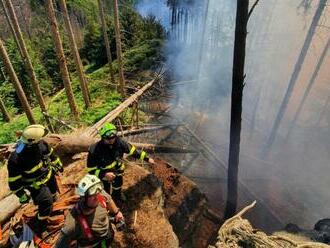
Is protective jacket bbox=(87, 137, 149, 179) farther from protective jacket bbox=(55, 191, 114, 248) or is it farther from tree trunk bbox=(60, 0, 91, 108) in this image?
tree trunk bbox=(60, 0, 91, 108)

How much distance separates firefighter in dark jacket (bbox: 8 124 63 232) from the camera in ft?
16.8

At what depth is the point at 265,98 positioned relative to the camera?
2700cm

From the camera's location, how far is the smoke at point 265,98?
14.1 m

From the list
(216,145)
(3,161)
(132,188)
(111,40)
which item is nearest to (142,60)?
(111,40)

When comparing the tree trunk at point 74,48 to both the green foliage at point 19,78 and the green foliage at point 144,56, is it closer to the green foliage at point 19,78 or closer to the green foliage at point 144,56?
the green foliage at point 144,56

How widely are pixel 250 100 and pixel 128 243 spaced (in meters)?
22.6

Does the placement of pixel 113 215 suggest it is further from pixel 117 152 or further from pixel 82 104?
pixel 82 104

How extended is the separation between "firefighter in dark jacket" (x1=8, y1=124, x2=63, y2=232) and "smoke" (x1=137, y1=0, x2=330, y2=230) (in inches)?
274

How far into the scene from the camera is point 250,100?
2681cm

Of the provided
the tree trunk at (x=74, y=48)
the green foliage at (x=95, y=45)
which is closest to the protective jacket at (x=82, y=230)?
the tree trunk at (x=74, y=48)

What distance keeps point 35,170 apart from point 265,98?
2445 centimetres

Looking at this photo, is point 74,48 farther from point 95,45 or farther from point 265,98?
point 265,98

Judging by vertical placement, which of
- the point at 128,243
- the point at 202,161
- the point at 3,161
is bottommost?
the point at 202,161

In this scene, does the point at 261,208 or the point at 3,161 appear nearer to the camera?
the point at 3,161
